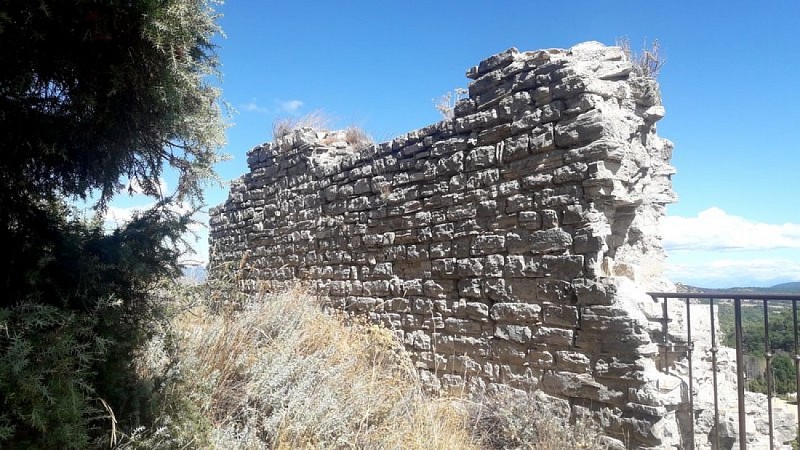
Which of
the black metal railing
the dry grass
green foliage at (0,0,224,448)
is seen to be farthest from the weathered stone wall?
green foliage at (0,0,224,448)

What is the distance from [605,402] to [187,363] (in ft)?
10.7

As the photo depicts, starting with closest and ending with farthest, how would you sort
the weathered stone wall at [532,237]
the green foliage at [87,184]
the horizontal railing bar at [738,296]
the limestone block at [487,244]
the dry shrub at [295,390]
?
the green foliage at [87,184] < the horizontal railing bar at [738,296] < the dry shrub at [295,390] < the weathered stone wall at [532,237] < the limestone block at [487,244]

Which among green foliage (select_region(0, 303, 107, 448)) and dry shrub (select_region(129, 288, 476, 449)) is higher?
green foliage (select_region(0, 303, 107, 448))

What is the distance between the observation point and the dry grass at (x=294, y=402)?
3625mm

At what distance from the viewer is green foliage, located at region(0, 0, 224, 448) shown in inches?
100

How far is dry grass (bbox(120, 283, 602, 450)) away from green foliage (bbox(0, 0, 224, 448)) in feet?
1.07

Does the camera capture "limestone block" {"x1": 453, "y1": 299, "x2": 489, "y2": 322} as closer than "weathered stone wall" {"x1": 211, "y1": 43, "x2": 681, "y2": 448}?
No

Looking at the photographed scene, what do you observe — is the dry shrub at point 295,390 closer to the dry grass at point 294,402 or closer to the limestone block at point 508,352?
the dry grass at point 294,402

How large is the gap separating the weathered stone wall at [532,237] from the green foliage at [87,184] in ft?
8.81

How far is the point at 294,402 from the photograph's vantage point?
3986 millimetres

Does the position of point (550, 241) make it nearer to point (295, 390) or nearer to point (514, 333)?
point (514, 333)

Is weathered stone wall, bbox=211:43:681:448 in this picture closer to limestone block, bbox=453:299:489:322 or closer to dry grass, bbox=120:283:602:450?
limestone block, bbox=453:299:489:322

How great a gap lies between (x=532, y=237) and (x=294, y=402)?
8.02 feet

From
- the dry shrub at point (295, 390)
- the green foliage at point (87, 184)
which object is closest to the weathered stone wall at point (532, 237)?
the dry shrub at point (295, 390)
